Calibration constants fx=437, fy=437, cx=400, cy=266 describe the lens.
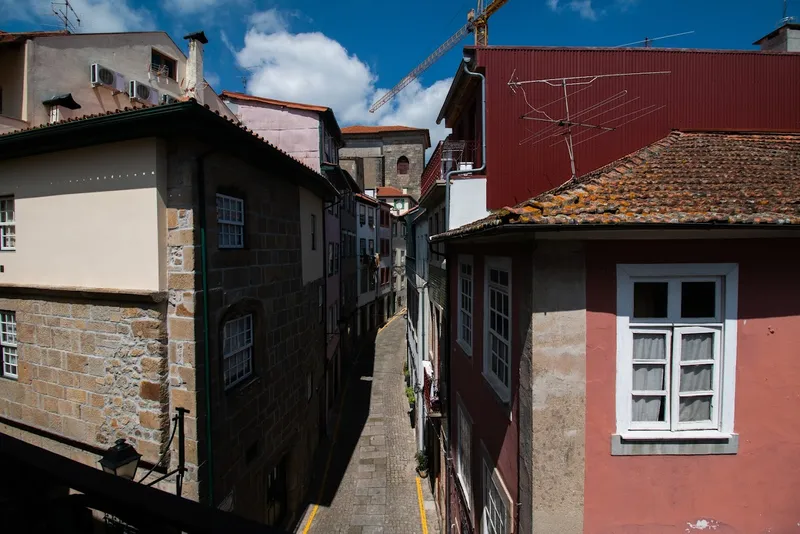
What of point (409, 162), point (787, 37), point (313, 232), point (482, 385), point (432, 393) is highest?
point (409, 162)

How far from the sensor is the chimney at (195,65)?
Answer: 10914mm

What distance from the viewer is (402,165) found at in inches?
1941

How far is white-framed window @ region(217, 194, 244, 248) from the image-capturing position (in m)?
7.32

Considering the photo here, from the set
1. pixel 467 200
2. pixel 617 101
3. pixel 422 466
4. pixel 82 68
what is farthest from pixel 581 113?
pixel 82 68

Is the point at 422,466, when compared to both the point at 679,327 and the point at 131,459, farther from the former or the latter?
the point at 679,327

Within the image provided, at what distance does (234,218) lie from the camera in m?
7.80

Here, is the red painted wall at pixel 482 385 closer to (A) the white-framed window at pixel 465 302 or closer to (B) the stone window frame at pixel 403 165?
(A) the white-framed window at pixel 465 302

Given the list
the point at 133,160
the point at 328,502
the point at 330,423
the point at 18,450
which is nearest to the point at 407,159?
the point at 330,423

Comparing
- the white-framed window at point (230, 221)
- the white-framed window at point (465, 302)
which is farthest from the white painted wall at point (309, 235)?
the white-framed window at point (465, 302)

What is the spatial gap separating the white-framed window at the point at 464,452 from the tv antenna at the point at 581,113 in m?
5.31

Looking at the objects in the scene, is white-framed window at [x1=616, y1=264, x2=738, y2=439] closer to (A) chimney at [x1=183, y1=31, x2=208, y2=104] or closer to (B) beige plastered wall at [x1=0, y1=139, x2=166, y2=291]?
(B) beige plastered wall at [x1=0, y1=139, x2=166, y2=291]

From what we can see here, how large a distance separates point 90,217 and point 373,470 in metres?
11.7

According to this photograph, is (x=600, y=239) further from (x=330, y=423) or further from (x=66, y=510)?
(x=330, y=423)

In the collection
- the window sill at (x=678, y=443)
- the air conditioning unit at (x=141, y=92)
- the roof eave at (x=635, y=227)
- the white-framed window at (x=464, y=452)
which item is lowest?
the white-framed window at (x=464, y=452)
